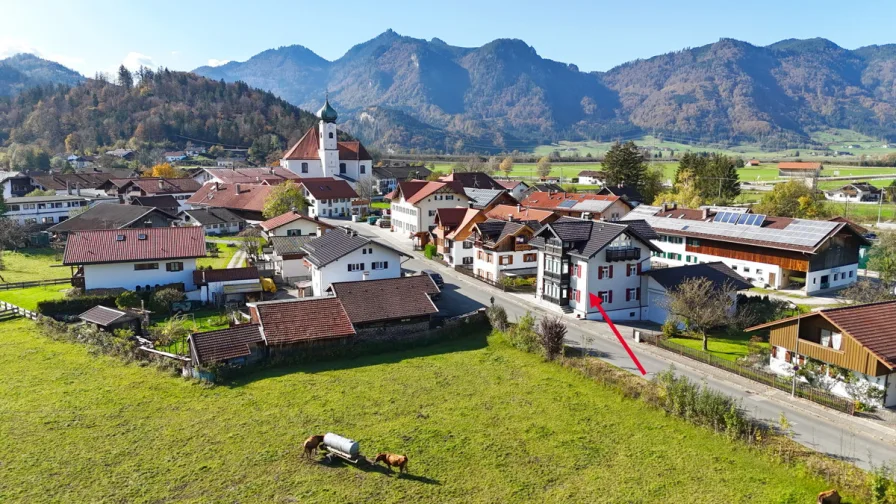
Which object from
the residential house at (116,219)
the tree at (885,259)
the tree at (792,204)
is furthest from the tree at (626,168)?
the residential house at (116,219)

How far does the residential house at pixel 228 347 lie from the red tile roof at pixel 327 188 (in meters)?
55.6

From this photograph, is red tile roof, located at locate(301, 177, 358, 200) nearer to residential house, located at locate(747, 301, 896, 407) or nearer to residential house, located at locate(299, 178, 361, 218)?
residential house, located at locate(299, 178, 361, 218)

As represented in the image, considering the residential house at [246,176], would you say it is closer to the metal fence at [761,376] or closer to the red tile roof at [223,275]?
the red tile roof at [223,275]

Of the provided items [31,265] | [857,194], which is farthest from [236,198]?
[857,194]

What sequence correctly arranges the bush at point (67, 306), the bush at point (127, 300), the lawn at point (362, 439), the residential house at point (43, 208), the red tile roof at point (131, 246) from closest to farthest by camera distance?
the lawn at point (362, 439) < the bush at point (67, 306) < the bush at point (127, 300) < the red tile roof at point (131, 246) < the residential house at point (43, 208)

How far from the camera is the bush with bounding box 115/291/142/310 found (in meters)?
38.7

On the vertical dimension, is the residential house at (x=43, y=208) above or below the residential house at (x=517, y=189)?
below

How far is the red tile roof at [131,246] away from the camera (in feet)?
136

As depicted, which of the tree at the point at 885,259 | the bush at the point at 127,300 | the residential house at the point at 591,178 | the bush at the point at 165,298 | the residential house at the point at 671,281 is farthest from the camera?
the residential house at the point at 591,178

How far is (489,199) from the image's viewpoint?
6981 cm

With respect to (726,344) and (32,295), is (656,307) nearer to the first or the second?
(726,344)

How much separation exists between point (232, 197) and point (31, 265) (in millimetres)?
30421

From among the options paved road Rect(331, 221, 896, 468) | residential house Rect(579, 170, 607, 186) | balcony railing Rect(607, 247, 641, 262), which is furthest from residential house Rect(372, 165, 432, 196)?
balcony railing Rect(607, 247, 641, 262)

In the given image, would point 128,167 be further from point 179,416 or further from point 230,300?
point 179,416
